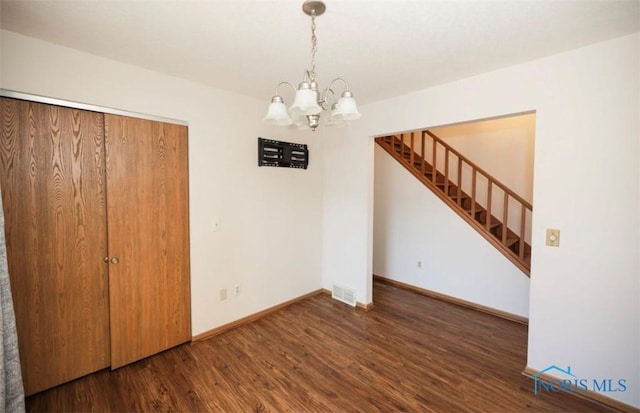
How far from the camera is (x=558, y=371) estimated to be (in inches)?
84.0

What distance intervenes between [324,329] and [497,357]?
5.30 feet

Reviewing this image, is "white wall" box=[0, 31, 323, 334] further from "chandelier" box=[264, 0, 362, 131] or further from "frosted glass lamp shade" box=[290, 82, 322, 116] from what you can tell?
"frosted glass lamp shade" box=[290, 82, 322, 116]

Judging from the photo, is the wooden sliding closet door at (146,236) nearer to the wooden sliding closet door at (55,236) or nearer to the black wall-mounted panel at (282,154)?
the wooden sliding closet door at (55,236)

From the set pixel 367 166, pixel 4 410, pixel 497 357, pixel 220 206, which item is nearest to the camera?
pixel 4 410

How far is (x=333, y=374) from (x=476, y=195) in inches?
129

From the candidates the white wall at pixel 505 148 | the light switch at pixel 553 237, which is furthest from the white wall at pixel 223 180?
the light switch at pixel 553 237

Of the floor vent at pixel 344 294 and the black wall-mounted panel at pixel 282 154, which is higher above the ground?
the black wall-mounted panel at pixel 282 154

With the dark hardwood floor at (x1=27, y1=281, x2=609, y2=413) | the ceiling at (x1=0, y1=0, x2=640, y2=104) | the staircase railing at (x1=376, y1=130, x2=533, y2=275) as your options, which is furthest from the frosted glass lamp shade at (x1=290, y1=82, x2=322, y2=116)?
the staircase railing at (x1=376, y1=130, x2=533, y2=275)

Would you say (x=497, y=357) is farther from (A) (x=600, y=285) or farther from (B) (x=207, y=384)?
(B) (x=207, y=384)

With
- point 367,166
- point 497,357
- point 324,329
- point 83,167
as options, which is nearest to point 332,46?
point 367,166

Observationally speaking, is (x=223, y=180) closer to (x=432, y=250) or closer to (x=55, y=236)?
(x=55, y=236)

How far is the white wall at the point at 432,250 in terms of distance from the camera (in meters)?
3.35

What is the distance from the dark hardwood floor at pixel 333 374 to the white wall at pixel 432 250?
0.43 m

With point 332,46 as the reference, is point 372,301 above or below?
below
